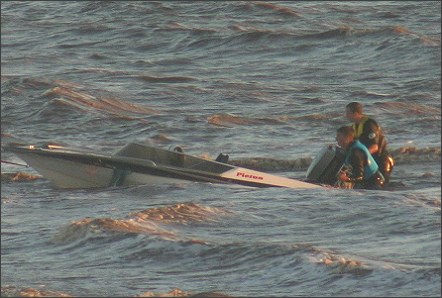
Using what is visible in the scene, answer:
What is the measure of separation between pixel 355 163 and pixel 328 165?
23.5 inches

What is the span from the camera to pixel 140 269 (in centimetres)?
1275

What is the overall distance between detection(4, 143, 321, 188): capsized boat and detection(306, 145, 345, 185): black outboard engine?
325mm

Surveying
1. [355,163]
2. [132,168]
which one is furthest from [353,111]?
[132,168]

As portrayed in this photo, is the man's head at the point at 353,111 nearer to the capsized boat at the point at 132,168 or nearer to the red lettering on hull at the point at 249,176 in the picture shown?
the capsized boat at the point at 132,168

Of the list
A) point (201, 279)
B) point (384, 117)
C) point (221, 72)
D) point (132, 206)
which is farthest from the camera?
point (221, 72)

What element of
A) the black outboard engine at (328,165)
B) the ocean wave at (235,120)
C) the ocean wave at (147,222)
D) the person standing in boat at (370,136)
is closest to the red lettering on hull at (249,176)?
the black outboard engine at (328,165)

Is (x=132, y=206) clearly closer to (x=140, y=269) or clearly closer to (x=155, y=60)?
(x=140, y=269)

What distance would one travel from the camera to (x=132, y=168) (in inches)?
706

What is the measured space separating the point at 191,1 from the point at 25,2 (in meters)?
4.88

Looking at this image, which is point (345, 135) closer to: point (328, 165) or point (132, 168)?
point (328, 165)

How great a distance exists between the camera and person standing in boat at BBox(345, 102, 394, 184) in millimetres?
17500

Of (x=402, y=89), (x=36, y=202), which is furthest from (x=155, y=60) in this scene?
(x=36, y=202)

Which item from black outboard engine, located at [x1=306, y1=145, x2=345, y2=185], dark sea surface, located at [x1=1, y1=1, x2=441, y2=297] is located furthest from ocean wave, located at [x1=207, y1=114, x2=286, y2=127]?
black outboard engine, located at [x1=306, y1=145, x2=345, y2=185]

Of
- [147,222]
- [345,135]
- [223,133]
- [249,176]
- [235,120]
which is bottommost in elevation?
[235,120]
